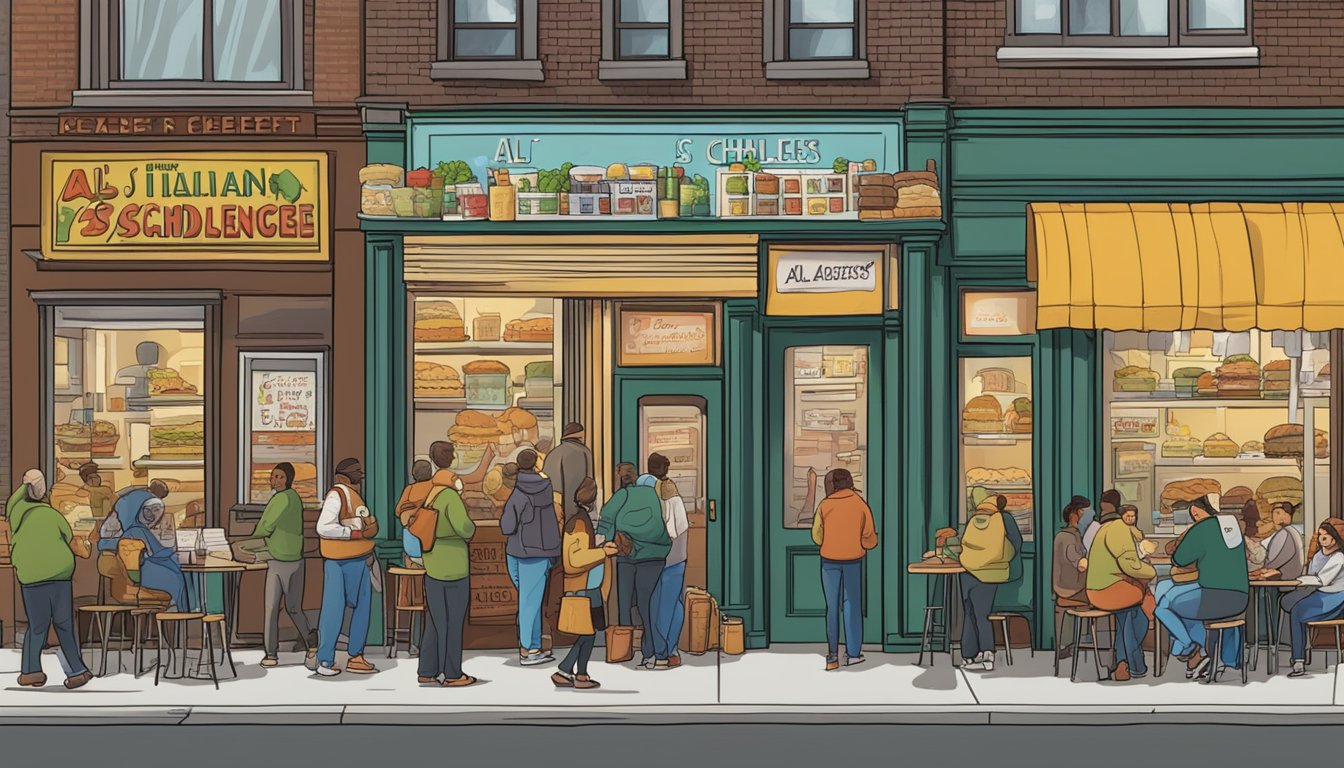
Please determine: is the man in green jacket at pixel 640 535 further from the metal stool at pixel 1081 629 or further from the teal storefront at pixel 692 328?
the metal stool at pixel 1081 629

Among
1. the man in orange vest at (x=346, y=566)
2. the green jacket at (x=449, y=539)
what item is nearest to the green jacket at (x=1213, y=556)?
the green jacket at (x=449, y=539)

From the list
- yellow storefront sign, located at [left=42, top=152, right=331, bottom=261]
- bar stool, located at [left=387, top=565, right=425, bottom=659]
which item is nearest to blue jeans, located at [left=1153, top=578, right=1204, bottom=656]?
bar stool, located at [left=387, top=565, right=425, bottom=659]

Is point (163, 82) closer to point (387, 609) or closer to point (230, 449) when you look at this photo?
point (230, 449)

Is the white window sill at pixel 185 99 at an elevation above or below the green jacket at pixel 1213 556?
above

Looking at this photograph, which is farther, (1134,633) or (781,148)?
(781,148)

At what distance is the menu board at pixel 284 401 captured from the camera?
16.0 metres

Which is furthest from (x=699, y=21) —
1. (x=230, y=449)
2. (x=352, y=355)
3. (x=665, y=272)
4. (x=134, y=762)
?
(x=134, y=762)

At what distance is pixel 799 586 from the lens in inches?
629

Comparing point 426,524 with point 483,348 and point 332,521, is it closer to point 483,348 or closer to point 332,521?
point 332,521

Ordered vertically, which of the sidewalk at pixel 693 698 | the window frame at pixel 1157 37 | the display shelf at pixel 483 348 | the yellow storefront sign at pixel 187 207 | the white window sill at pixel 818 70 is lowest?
the sidewalk at pixel 693 698

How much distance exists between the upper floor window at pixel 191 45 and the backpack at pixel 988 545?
7.45 m

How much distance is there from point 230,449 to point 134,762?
5.39m

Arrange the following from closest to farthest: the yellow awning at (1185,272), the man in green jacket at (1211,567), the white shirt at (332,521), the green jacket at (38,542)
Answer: the green jacket at (38,542), the man in green jacket at (1211,567), the white shirt at (332,521), the yellow awning at (1185,272)

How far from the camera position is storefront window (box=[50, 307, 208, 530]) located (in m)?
15.9
